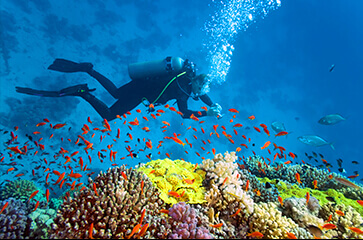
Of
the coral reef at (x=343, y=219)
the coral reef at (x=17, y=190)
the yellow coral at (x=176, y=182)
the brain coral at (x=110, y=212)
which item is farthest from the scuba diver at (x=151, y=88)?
the coral reef at (x=343, y=219)

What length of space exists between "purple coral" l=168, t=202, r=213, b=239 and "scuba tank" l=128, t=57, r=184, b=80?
7.52m

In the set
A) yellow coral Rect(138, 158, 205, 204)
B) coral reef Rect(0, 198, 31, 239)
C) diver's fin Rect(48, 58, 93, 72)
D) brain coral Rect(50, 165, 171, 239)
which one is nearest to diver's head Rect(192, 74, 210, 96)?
yellow coral Rect(138, 158, 205, 204)

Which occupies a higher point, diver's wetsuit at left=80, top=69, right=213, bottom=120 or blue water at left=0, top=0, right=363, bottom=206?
blue water at left=0, top=0, right=363, bottom=206

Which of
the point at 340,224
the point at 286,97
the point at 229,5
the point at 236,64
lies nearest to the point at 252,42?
the point at 236,64

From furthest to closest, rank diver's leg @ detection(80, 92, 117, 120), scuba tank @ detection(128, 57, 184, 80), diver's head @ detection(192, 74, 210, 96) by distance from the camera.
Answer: scuba tank @ detection(128, 57, 184, 80) → diver's leg @ detection(80, 92, 117, 120) → diver's head @ detection(192, 74, 210, 96)

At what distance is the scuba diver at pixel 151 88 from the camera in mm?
8711

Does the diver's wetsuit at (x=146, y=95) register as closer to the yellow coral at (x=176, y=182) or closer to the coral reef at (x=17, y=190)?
the yellow coral at (x=176, y=182)

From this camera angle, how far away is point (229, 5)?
85.6 ft

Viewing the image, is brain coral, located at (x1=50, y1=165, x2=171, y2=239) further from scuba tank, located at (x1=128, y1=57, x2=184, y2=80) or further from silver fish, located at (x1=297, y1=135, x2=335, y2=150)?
silver fish, located at (x1=297, y1=135, x2=335, y2=150)

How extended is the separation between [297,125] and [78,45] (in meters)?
59.0

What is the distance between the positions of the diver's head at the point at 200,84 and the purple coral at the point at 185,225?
6011mm

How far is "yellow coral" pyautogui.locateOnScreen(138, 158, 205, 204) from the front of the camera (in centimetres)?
370

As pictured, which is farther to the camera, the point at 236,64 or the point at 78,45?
the point at 236,64

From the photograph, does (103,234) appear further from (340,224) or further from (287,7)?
(287,7)
